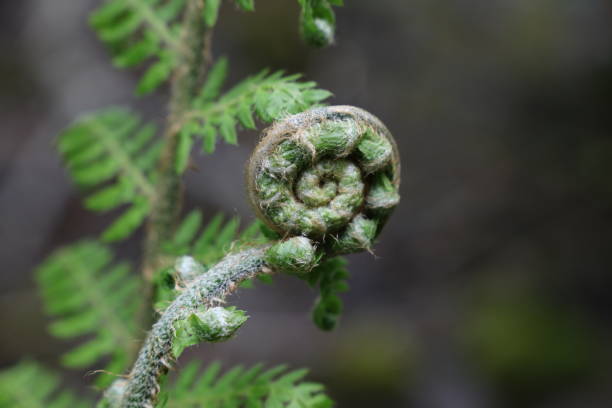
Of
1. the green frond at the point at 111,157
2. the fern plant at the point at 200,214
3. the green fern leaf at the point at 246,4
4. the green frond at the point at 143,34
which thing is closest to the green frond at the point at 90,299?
the fern plant at the point at 200,214

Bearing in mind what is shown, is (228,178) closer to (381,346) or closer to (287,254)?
(381,346)

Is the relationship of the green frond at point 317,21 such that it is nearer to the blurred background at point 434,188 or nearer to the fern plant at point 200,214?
the fern plant at point 200,214

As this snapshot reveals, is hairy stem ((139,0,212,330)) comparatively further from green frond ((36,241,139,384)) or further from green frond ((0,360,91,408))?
green frond ((0,360,91,408))

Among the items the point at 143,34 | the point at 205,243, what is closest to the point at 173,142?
the point at 205,243

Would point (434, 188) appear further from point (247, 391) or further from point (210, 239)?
point (247, 391)

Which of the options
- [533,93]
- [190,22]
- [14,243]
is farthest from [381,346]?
[190,22]

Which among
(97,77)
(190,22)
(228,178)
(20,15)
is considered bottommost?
(190,22)
